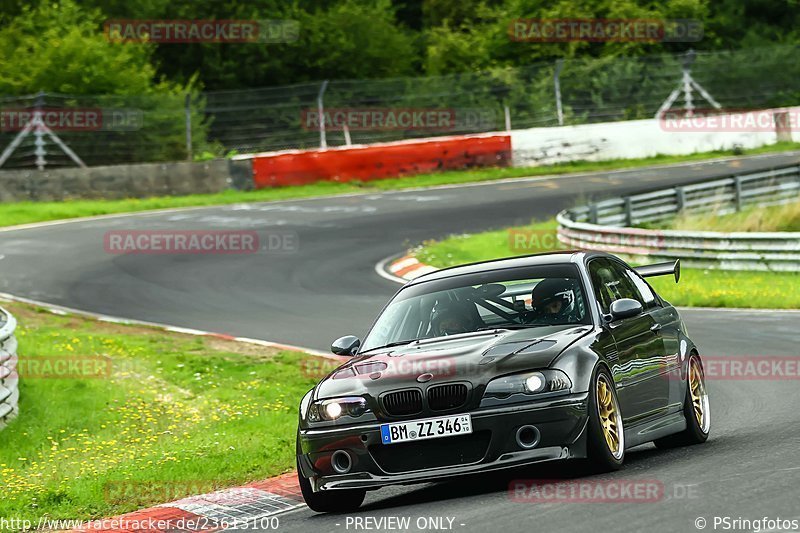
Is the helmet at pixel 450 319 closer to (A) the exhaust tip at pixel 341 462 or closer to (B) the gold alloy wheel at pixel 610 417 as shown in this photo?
(B) the gold alloy wheel at pixel 610 417

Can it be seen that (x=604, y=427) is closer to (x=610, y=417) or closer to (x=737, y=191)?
(x=610, y=417)

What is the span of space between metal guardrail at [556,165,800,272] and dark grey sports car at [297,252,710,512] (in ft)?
38.6

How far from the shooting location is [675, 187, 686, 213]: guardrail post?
26.2 metres

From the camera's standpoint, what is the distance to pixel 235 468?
9.80 meters

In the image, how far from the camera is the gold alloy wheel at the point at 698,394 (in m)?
9.64

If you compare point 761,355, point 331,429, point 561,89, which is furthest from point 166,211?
point 331,429

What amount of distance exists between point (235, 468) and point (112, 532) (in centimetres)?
186

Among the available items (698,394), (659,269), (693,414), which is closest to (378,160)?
(659,269)

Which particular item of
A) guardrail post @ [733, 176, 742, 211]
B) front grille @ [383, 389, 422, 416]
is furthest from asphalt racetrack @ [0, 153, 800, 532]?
guardrail post @ [733, 176, 742, 211]

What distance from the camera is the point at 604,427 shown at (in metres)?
8.01

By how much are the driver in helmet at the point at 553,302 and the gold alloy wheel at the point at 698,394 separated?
130cm

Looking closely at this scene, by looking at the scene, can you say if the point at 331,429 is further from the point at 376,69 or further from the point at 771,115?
the point at 376,69

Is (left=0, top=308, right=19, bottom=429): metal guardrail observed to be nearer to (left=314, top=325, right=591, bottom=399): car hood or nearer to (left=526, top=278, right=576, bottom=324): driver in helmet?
(left=314, top=325, right=591, bottom=399): car hood

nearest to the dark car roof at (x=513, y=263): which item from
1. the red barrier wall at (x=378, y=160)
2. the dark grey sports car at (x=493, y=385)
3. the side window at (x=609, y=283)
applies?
the dark grey sports car at (x=493, y=385)
